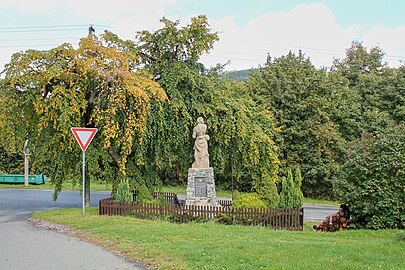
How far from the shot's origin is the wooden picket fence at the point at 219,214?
48.5 ft

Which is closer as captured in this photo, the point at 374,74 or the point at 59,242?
the point at 59,242

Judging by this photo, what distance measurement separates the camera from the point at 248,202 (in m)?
16.1

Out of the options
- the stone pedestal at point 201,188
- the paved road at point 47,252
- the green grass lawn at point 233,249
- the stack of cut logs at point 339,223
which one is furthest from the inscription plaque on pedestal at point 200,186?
the paved road at point 47,252

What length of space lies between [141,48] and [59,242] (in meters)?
10.9

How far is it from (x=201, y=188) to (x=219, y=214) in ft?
8.75

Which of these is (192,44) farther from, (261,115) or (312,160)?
(312,160)

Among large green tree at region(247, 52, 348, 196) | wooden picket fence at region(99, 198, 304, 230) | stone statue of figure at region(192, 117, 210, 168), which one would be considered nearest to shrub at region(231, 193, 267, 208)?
wooden picket fence at region(99, 198, 304, 230)

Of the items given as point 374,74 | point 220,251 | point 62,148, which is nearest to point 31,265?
point 220,251

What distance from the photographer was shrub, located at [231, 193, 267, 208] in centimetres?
1602

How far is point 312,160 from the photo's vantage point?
31516mm

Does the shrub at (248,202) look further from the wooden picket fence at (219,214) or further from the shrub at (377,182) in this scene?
the shrub at (377,182)

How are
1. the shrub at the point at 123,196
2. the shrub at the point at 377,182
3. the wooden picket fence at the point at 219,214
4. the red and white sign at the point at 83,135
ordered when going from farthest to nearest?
the shrub at the point at 123,196 < the wooden picket fence at the point at 219,214 < the red and white sign at the point at 83,135 < the shrub at the point at 377,182

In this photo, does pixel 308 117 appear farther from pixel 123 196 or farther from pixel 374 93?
pixel 123 196

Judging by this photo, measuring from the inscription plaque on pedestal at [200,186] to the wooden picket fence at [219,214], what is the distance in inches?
83.1
